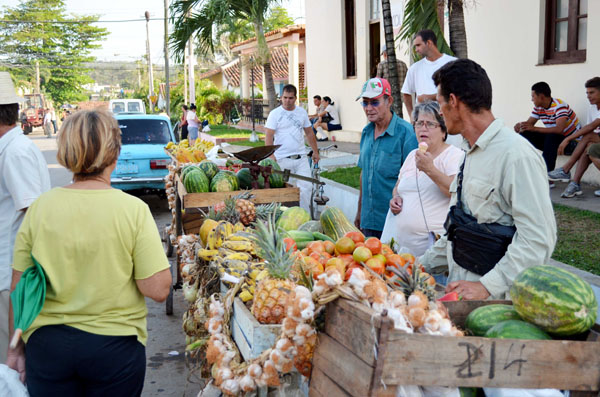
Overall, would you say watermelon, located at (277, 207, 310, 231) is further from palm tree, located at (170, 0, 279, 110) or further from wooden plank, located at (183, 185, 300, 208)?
palm tree, located at (170, 0, 279, 110)

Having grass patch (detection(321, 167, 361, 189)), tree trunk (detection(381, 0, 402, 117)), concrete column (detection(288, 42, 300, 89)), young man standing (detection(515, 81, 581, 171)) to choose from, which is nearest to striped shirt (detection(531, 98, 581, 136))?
young man standing (detection(515, 81, 581, 171))

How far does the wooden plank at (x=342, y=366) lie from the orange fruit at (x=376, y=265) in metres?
0.65

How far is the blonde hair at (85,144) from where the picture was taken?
271 cm

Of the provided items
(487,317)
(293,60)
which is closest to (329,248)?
(487,317)

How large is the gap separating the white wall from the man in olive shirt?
762 cm

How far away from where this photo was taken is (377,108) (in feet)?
16.9

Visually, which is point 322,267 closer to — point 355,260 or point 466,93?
point 355,260

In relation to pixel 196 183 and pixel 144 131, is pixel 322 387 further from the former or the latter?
pixel 144 131

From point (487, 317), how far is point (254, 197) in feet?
12.5

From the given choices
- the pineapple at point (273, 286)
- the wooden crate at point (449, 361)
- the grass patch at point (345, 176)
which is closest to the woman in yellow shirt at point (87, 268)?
the pineapple at point (273, 286)

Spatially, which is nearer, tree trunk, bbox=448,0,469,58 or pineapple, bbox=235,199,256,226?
pineapple, bbox=235,199,256,226

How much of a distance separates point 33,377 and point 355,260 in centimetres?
167

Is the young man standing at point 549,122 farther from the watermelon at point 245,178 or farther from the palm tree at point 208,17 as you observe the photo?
the palm tree at point 208,17

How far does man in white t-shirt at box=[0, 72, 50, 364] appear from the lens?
12.0ft
